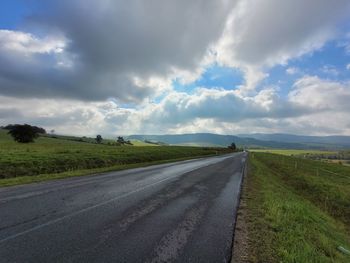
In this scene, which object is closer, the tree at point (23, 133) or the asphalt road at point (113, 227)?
the asphalt road at point (113, 227)

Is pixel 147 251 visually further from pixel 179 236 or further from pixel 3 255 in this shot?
pixel 3 255

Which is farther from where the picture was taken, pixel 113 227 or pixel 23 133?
pixel 23 133

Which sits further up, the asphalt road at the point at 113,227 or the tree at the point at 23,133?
the tree at the point at 23,133

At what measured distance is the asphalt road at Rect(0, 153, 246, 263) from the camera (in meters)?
5.38

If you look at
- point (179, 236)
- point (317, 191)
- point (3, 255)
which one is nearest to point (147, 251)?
point (179, 236)

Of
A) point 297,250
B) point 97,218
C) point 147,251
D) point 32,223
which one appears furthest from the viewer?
point 97,218

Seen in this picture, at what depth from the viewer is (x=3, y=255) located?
506 cm

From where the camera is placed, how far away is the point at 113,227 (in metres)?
6.97

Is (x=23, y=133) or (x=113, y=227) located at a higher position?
(x=23, y=133)

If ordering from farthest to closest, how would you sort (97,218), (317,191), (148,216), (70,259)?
(317,191)
(148,216)
(97,218)
(70,259)

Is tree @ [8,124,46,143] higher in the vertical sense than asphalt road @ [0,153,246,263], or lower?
higher

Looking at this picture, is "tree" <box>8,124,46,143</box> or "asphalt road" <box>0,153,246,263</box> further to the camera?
"tree" <box>8,124,46,143</box>

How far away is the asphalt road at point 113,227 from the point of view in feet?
17.7

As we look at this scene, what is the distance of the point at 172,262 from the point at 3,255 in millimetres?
2931
